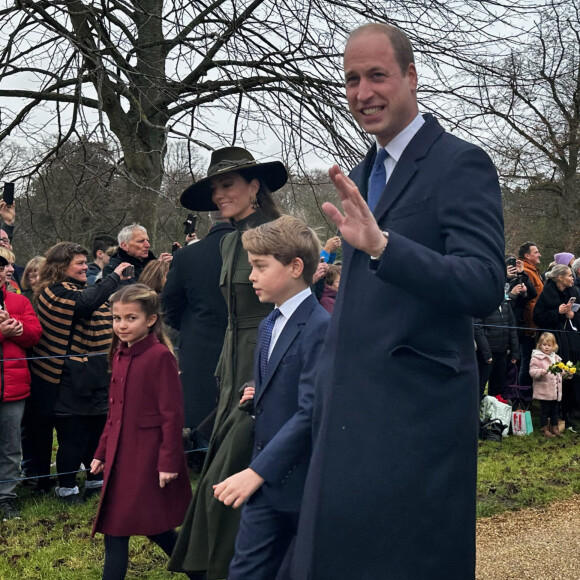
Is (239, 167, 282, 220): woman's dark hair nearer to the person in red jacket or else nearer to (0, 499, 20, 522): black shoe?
the person in red jacket

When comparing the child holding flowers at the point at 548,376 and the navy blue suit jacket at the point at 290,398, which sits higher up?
the navy blue suit jacket at the point at 290,398

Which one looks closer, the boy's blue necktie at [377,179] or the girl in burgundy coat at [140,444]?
the boy's blue necktie at [377,179]

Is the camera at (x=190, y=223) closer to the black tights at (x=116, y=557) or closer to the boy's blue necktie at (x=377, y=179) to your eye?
the black tights at (x=116, y=557)

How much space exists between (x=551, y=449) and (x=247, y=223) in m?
5.84

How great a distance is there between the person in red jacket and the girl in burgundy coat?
1942mm

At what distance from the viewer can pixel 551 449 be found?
8.53m

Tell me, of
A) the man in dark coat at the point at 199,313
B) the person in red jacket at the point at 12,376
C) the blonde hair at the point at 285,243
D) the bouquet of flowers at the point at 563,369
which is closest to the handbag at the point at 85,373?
the person in red jacket at the point at 12,376

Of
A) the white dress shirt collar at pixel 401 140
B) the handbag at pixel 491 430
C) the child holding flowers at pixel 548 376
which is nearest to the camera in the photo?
the white dress shirt collar at pixel 401 140

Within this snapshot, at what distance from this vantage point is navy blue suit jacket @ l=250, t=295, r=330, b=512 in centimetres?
254

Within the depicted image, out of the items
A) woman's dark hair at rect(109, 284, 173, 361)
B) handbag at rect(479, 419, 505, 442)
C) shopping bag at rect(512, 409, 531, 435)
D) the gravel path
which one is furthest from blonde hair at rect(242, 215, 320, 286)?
shopping bag at rect(512, 409, 531, 435)

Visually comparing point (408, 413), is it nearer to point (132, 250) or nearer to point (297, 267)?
point (297, 267)

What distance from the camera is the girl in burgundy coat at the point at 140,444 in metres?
3.81

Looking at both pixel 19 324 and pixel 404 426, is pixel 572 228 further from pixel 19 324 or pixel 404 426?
pixel 404 426

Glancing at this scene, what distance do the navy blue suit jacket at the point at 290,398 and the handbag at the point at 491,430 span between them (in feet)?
20.7
